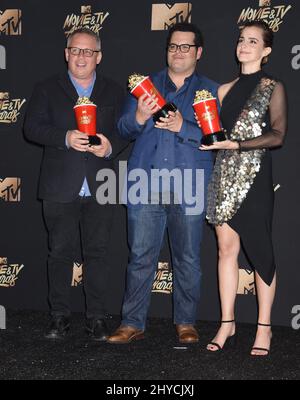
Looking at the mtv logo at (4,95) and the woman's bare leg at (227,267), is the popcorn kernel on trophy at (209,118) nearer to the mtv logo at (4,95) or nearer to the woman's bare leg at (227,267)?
the woman's bare leg at (227,267)

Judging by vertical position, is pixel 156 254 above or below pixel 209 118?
below

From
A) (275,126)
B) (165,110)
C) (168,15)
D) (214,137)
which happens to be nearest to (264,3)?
(168,15)

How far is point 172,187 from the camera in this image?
3469 millimetres

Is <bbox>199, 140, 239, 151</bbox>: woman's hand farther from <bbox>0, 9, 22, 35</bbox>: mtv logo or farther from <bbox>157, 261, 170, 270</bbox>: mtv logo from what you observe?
<bbox>0, 9, 22, 35</bbox>: mtv logo

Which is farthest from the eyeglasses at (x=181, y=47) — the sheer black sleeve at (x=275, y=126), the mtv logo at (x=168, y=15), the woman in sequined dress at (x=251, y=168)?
the mtv logo at (x=168, y=15)

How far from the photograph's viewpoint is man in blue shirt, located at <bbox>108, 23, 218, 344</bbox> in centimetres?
342

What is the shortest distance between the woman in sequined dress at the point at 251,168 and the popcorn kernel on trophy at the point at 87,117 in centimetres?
61

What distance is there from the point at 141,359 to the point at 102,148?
1.19 m

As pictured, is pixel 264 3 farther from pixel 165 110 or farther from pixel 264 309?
pixel 264 309

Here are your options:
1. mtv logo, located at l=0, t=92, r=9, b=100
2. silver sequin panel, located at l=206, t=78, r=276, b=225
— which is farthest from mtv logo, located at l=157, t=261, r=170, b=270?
mtv logo, located at l=0, t=92, r=9, b=100

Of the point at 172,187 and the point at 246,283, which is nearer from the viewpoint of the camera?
the point at 172,187

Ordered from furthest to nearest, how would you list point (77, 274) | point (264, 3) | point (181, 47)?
point (77, 274) < point (264, 3) < point (181, 47)

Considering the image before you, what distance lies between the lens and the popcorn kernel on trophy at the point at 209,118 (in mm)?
3021
